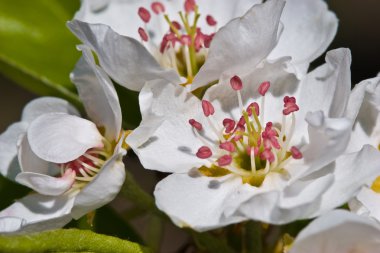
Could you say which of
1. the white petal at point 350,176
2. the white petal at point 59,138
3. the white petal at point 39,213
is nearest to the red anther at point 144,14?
the white petal at point 59,138

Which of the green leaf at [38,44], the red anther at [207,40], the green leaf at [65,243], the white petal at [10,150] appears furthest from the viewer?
the green leaf at [38,44]

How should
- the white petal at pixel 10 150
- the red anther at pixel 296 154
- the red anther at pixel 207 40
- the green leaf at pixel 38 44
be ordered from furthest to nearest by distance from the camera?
the green leaf at pixel 38 44 → the red anther at pixel 207 40 → the white petal at pixel 10 150 → the red anther at pixel 296 154

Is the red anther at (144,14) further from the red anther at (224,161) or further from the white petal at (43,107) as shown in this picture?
the red anther at (224,161)

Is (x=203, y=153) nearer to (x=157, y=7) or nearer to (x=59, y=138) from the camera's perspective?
(x=59, y=138)

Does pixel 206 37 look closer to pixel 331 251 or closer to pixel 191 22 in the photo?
pixel 191 22

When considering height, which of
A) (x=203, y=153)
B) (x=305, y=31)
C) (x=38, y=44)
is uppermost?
(x=305, y=31)

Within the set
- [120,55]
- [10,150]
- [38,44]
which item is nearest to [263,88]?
[120,55]

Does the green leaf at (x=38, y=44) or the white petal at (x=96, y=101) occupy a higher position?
the white petal at (x=96, y=101)

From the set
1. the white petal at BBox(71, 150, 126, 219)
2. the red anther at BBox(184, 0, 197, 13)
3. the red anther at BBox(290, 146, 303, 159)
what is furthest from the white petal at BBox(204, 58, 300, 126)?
the red anther at BBox(184, 0, 197, 13)
